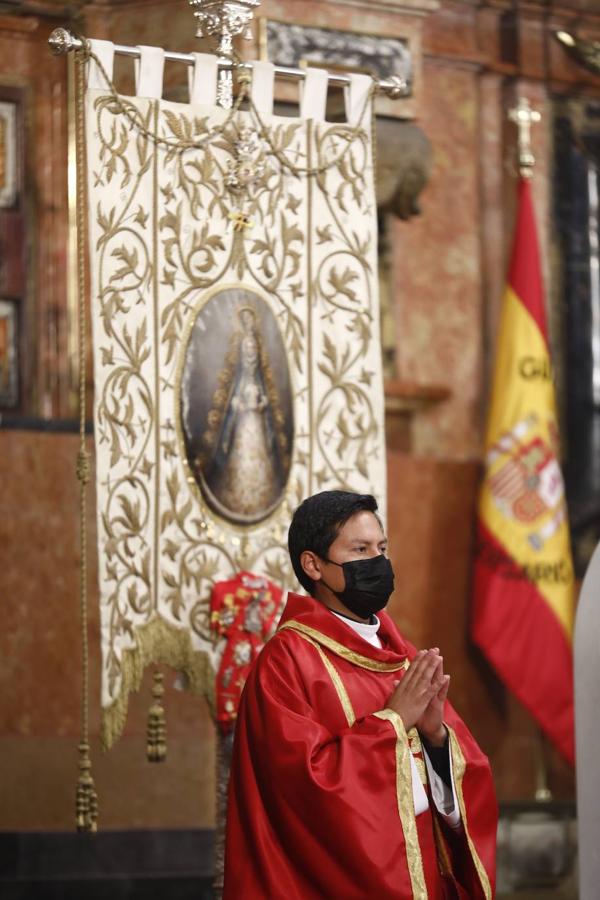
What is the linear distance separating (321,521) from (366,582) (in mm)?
200

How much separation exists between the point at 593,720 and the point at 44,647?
8.71 feet

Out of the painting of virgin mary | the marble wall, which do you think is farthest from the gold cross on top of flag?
the painting of virgin mary

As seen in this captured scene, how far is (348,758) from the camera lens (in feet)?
12.8

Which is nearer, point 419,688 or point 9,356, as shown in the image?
point 419,688

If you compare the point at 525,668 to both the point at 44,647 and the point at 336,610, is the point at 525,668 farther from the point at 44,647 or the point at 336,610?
the point at 336,610

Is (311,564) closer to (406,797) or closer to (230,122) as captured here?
(406,797)

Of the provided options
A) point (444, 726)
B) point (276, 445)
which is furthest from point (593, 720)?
point (276, 445)

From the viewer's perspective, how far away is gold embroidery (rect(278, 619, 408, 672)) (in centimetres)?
411

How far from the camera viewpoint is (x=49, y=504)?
6.48m

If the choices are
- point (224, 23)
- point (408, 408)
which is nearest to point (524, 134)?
point (408, 408)

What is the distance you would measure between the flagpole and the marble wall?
0.05 metres

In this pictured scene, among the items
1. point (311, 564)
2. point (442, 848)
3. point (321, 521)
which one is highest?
point (321, 521)

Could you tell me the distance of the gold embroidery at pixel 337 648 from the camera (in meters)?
4.11

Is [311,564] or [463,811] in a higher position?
[311,564]
